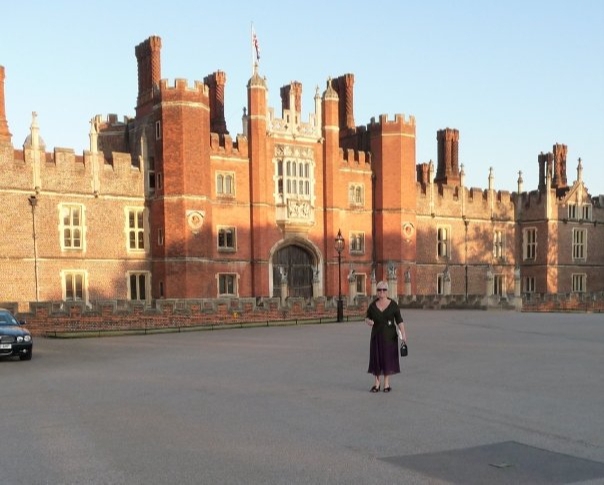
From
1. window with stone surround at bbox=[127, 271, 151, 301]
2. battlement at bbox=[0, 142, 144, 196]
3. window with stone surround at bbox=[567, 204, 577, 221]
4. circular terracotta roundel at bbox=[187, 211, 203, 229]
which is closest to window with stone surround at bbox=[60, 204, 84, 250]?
battlement at bbox=[0, 142, 144, 196]

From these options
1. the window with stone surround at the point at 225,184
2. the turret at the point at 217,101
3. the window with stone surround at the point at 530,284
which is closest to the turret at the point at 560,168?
the window with stone surround at the point at 530,284

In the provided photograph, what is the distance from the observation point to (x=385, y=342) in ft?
33.9

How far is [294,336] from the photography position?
20.6 m

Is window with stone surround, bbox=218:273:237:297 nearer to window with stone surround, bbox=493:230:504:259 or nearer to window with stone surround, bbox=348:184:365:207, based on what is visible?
window with stone surround, bbox=348:184:365:207

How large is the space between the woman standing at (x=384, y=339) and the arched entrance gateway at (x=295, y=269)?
26.9m

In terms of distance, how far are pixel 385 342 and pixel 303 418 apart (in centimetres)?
246

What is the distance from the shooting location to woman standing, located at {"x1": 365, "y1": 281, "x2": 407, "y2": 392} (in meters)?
10.2

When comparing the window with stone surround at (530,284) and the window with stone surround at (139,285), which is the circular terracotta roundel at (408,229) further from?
the window with stone surround at (139,285)

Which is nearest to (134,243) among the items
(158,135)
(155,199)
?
(155,199)

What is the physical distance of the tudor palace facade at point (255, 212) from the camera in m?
31.1

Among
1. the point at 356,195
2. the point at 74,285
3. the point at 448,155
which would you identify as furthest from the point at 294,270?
the point at 448,155

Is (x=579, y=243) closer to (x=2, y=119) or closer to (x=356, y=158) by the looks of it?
(x=356, y=158)

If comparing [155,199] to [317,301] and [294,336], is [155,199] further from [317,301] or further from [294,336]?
[294,336]

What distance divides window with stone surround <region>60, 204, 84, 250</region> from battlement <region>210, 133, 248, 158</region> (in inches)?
294
